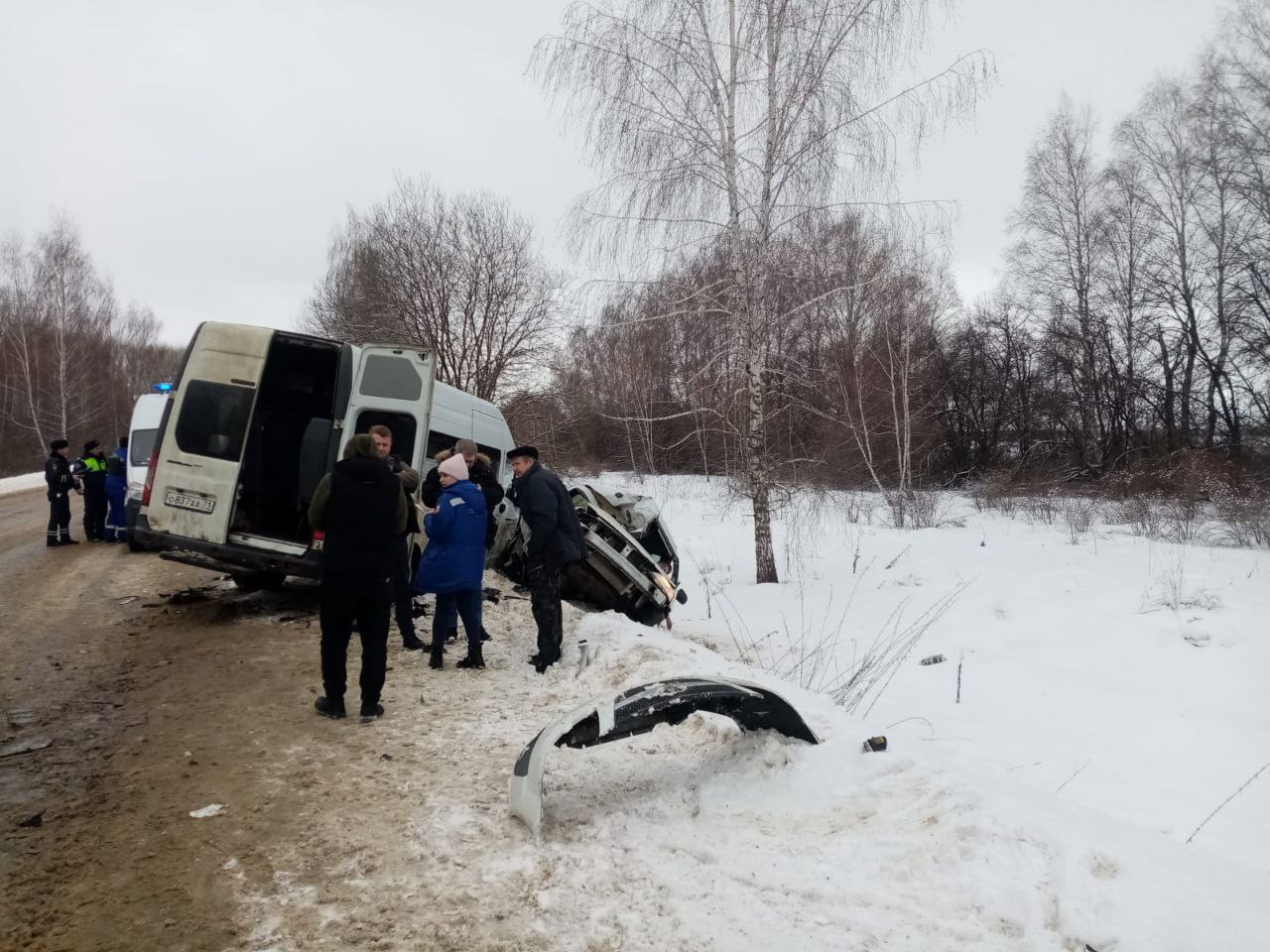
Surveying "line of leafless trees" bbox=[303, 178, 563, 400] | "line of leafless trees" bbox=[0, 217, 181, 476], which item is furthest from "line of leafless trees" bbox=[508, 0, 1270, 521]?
"line of leafless trees" bbox=[0, 217, 181, 476]

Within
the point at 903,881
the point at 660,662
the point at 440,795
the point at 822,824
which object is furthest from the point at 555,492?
the point at 903,881

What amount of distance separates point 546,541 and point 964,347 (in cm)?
3143

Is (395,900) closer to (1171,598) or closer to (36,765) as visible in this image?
(36,765)

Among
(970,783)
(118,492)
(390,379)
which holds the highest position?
Result: (390,379)

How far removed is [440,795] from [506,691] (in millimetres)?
1794

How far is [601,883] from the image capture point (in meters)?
2.70

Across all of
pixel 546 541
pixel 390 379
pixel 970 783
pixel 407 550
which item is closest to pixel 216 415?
pixel 390 379

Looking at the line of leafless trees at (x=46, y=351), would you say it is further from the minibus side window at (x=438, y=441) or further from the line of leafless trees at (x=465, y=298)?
the minibus side window at (x=438, y=441)

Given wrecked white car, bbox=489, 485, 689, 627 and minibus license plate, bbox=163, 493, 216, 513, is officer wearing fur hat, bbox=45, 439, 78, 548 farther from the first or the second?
wrecked white car, bbox=489, 485, 689, 627

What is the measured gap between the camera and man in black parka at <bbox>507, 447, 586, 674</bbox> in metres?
5.84

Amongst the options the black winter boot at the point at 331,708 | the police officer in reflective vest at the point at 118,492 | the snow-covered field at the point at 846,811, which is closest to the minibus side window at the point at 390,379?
the snow-covered field at the point at 846,811

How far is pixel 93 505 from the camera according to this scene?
11289 millimetres

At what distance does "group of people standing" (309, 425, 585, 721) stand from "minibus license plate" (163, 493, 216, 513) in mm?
1763

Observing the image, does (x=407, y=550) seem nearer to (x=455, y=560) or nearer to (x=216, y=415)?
(x=455, y=560)
